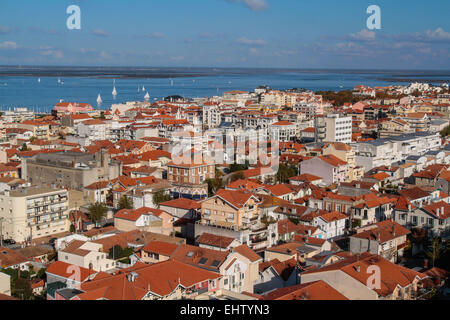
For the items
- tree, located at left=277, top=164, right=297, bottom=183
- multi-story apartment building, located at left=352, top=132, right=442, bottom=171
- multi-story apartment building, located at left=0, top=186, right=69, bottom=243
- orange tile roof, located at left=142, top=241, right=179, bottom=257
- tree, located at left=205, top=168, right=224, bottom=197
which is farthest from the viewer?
multi-story apartment building, located at left=352, top=132, right=442, bottom=171

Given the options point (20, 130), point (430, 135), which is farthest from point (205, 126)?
point (430, 135)

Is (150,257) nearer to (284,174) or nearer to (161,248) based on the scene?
(161,248)

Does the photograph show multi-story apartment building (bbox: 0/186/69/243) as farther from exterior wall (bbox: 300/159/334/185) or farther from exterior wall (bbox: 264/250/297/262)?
exterior wall (bbox: 300/159/334/185)

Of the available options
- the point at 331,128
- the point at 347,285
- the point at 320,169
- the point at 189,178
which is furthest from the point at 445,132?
the point at 347,285

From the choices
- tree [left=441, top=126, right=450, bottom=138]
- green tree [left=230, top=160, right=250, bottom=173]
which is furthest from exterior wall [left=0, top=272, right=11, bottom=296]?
tree [left=441, top=126, right=450, bottom=138]
